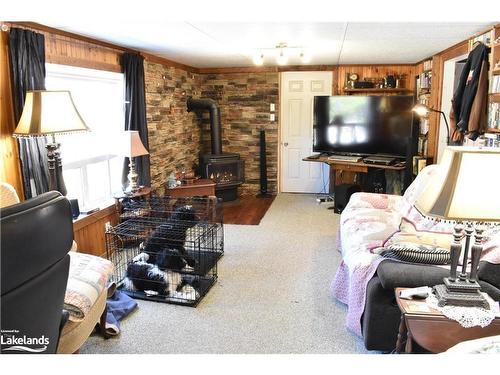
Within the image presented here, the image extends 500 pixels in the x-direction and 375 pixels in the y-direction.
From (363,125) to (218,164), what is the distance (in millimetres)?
2223

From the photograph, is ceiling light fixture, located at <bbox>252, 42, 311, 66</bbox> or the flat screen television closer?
ceiling light fixture, located at <bbox>252, 42, 311, 66</bbox>

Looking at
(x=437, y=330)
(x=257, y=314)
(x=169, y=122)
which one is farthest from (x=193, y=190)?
(x=437, y=330)

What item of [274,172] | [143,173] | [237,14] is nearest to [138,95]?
[143,173]

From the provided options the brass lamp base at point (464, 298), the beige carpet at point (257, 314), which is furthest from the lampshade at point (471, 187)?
the beige carpet at point (257, 314)

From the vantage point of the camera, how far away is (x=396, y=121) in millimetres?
5289

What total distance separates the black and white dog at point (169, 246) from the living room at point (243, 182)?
0.6 inches

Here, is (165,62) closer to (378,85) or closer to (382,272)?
(378,85)

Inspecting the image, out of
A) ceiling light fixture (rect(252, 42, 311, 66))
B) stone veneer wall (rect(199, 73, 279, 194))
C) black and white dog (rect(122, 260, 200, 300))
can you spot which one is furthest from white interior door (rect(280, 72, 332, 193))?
black and white dog (rect(122, 260, 200, 300))

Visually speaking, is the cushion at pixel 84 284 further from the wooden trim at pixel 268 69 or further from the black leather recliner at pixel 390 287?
the wooden trim at pixel 268 69

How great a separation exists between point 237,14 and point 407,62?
5.76 meters

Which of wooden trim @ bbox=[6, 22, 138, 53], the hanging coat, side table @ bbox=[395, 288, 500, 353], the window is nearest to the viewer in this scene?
side table @ bbox=[395, 288, 500, 353]

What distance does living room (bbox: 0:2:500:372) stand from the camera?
4.75ft

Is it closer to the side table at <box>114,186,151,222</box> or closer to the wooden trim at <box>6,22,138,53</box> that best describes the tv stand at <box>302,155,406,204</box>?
the side table at <box>114,186,151,222</box>
